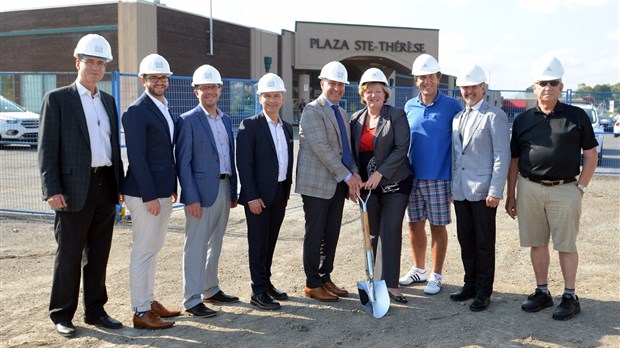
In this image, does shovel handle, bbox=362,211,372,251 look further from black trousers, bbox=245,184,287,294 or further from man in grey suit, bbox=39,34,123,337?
man in grey suit, bbox=39,34,123,337

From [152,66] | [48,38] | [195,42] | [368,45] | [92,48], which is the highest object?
[368,45]

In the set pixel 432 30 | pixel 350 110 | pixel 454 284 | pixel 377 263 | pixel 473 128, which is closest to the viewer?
pixel 473 128

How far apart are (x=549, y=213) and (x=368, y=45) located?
3552cm

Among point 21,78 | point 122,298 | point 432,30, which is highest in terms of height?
point 432,30

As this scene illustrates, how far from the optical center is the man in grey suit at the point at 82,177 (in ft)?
15.2

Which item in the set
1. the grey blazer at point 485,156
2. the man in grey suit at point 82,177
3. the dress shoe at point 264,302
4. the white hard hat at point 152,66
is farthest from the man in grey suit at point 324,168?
the man in grey suit at point 82,177

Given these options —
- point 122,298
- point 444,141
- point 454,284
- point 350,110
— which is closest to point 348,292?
point 454,284

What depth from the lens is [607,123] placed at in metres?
17.0

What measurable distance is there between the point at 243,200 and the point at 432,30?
1517 inches

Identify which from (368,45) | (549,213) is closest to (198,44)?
(368,45)

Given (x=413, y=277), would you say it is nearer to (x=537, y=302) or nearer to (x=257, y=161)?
(x=537, y=302)

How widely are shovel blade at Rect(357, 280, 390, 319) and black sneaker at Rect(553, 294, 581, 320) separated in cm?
143

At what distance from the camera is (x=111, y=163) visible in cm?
493

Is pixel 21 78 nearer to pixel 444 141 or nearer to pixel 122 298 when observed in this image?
pixel 122 298
